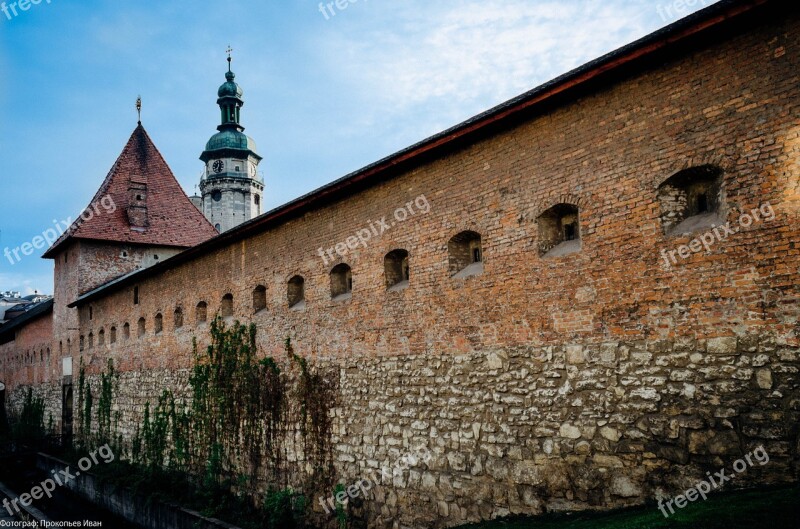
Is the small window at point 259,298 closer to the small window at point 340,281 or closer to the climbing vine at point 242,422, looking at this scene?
the climbing vine at point 242,422

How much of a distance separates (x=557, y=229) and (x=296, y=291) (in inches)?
227

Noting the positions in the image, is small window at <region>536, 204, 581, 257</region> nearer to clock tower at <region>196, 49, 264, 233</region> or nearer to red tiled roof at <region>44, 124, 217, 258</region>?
red tiled roof at <region>44, 124, 217, 258</region>

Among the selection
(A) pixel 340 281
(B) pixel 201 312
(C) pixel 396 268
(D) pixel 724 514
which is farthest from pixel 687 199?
(B) pixel 201 312

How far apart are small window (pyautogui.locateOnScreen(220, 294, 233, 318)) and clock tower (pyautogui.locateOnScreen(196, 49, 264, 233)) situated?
36.4 meters

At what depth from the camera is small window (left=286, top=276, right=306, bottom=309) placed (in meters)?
11.5

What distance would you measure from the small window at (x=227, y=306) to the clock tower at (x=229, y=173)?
119 ft

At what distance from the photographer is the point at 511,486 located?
713cm

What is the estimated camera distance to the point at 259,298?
1255 centimetres

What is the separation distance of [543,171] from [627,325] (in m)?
2.02

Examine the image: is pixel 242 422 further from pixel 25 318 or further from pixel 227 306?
pixel 25 318

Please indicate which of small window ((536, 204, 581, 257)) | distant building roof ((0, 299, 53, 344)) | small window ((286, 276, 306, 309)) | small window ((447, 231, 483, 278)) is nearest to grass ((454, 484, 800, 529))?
small window ((536, 204, 581, 257))

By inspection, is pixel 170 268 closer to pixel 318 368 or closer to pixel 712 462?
pixel 318 368

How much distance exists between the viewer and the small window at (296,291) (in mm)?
11487

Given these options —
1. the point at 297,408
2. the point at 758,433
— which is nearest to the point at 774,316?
the point at 758,433
